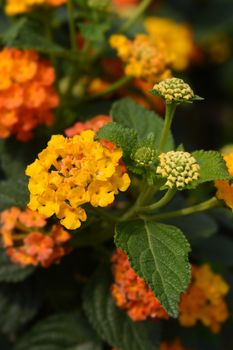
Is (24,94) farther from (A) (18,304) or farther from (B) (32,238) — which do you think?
(A) (18,304)

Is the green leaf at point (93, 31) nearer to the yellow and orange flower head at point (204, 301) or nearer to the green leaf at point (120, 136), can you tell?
the green leaf at point (120, 136)

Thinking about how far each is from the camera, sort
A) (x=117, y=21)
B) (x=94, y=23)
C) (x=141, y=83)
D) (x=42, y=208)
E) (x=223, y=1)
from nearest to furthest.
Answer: (x=42, y=208) < (x=94, y=23) < (x=141, y=83) < (x=117, y=21) < (x=223, y=1)

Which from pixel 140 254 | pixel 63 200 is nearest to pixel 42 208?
pixel 63 200

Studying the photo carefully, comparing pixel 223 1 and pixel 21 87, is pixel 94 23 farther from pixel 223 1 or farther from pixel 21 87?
pixel 223 1

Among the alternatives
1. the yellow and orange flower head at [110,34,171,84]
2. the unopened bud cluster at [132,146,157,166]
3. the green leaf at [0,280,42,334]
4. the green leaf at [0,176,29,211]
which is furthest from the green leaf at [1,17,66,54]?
the green leaf at [0,280,42,334]

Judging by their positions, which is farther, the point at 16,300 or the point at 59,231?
the point at 16,300

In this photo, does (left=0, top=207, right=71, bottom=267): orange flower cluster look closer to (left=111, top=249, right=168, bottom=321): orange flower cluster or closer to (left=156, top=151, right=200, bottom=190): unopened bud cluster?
(left=111, top=249, right=168, bottom=321): orange flower cluster

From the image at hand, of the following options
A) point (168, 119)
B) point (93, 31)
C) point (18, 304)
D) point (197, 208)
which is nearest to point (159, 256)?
point (197, 208)
